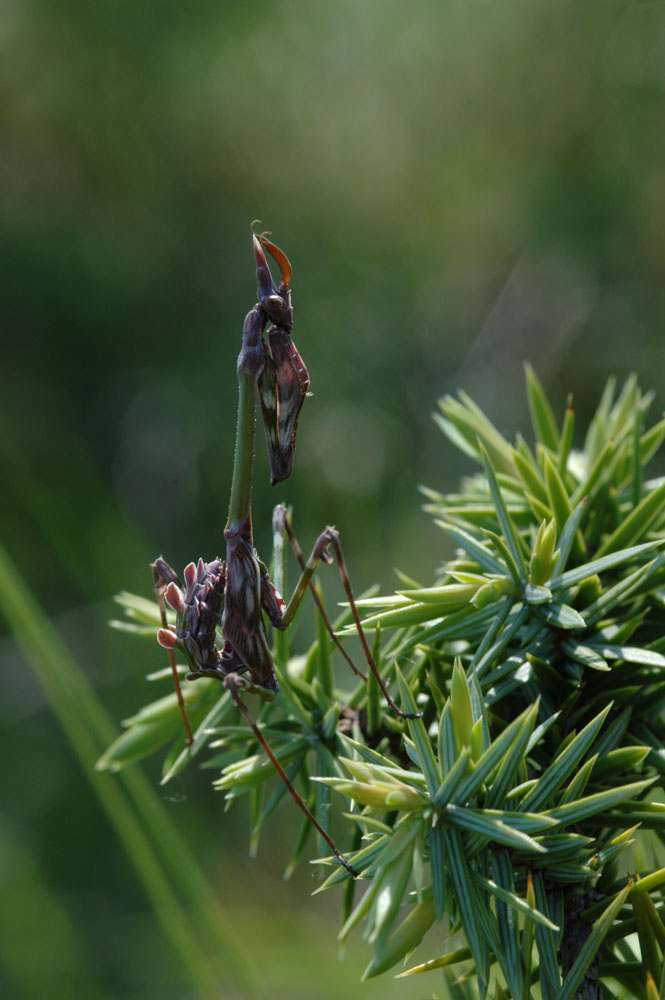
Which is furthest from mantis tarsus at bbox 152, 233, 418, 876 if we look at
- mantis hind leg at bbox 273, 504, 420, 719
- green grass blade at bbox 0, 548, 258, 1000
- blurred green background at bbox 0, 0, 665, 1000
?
blurred green background at bbox 0, 0, 665, 1000

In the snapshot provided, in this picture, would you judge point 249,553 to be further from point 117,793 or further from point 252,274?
point 252,274

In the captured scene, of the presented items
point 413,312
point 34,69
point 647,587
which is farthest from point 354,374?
point 647,587

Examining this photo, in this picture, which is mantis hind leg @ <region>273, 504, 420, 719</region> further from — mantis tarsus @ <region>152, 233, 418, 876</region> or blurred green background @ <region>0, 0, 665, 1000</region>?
blurred green background @ <region>0, 0, 665, 1000</region>

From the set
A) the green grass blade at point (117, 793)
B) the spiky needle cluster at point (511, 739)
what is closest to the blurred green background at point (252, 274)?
the green grass blade at point (117, 793)

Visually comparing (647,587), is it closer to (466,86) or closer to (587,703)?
(587,703)

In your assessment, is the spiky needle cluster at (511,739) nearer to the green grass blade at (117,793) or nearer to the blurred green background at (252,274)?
the green grass blade at (117,793)

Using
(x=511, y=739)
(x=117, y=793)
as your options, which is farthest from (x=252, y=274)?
(x=511, y=739)

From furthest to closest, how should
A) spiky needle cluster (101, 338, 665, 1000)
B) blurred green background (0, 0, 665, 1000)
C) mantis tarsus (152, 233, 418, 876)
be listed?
blurred green background (0, 0, 665, 1000)
mantis tarsus (152, 233, 418, 876)
spiky needle cluster (101, 338, 665, 1000)
